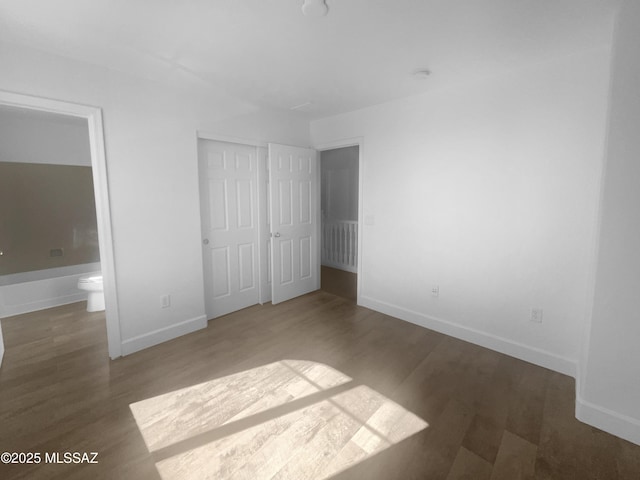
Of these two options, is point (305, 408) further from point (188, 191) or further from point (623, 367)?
point (188, 191)

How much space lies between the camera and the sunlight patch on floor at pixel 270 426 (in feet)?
5.14

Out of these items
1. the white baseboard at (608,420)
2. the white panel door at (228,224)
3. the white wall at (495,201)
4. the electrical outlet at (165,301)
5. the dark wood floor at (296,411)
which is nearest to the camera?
the dark wood floor at (296,411)

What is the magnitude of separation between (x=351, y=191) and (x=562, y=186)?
12.6ft

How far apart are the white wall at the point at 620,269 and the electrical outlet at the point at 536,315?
64cm

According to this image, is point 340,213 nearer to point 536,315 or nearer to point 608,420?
point 536,315

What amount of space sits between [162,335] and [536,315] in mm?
3377

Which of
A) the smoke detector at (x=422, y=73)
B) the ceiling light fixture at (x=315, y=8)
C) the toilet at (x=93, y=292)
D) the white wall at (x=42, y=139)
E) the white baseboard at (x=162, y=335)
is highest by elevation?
the smoke detector at (x=422, y=73)

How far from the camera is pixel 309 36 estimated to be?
6.33 ft

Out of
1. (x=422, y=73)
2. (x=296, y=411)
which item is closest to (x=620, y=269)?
(x=422, y=73)

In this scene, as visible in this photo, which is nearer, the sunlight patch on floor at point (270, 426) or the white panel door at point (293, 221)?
the sunlight patch on floor at point (270, 426)

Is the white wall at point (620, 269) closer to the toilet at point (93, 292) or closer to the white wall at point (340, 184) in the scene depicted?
the white wall at point (340, 184)

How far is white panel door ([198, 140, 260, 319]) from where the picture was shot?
3262 millimetres

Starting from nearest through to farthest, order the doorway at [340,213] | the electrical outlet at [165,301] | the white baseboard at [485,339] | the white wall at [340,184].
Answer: the white baseboard at [485,339] < the electrical outlet at [165,301] < the doorway at [340,213] < the white wall at [340,184]

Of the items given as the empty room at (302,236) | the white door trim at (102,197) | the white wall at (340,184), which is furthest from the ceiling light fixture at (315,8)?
the white wall at (340,184)
